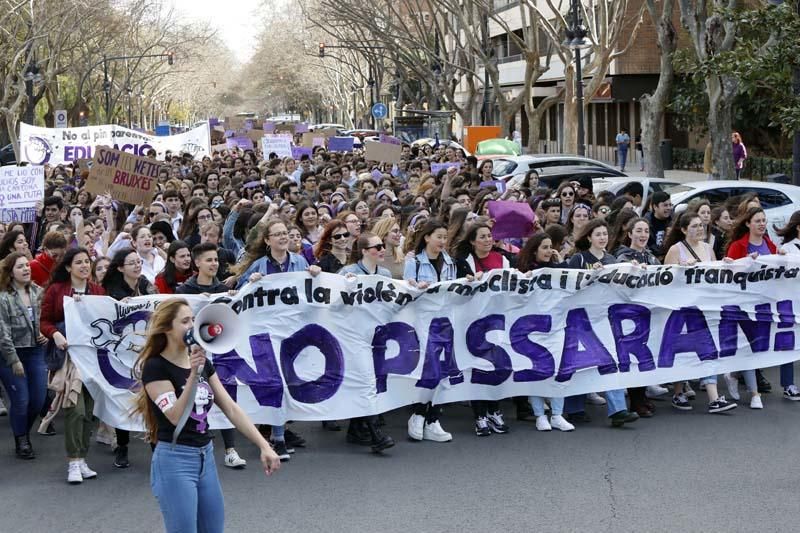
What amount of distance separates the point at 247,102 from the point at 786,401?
18770cm

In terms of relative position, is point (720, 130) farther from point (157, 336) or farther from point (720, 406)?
point (157, 336)

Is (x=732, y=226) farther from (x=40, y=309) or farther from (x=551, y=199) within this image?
(x=40, y=309)

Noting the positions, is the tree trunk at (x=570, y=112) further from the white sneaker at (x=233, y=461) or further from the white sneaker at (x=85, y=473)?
the white sneaker at (x=85, y=473)

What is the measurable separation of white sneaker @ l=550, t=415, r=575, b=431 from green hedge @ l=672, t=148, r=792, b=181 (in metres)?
23.8

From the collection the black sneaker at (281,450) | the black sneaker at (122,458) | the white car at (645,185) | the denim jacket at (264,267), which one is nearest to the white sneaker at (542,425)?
the black sneaker at (281,450)

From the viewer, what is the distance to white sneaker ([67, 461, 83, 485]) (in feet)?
27.6

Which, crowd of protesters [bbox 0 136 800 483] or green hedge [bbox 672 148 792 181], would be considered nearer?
crowd of protesters [bbox 0 136 800 483]

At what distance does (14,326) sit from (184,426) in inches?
155

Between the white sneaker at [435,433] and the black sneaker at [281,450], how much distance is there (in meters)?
1.04

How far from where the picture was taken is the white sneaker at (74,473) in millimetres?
8406

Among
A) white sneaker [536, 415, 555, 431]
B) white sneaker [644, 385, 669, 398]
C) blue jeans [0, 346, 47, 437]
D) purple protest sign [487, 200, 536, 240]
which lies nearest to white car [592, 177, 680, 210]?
purple protest sign [487, 200, 536, 240]

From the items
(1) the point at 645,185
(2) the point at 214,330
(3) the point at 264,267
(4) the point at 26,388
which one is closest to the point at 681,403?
(3) the point at 264,267

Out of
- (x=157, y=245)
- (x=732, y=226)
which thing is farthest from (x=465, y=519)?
(x=157, y=245)

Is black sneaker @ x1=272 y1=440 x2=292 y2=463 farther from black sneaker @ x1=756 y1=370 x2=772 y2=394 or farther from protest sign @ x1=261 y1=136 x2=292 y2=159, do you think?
protest sign @ x1=261 y1=136 x2=292 y2=159
